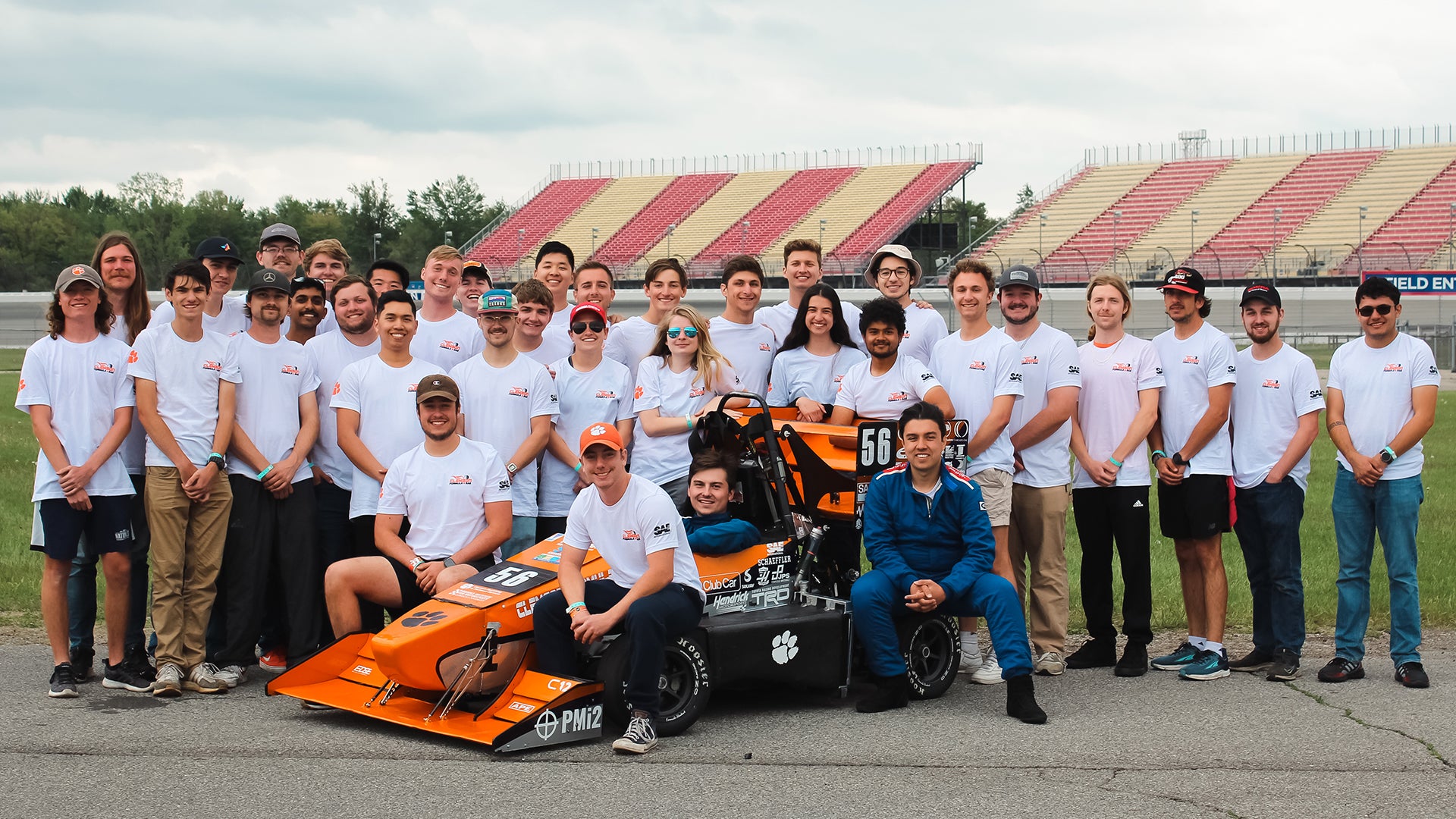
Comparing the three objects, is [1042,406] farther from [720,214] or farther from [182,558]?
[720,214]

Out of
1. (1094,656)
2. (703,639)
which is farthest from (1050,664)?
(703,639)

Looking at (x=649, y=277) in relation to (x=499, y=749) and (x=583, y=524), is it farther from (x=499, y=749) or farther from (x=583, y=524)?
(x=499, y=749)

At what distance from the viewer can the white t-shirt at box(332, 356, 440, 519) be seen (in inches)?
303

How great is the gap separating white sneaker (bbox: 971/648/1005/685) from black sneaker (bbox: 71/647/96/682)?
4.89 m

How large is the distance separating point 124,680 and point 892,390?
4470mm

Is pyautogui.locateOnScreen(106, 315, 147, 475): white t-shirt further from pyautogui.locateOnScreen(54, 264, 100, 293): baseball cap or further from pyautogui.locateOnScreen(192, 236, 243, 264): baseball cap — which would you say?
pyautogui.locateOnScreen(192, 236, 243, 264): baseball cap

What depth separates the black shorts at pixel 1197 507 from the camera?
784cm

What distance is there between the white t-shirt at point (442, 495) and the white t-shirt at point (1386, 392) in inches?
189

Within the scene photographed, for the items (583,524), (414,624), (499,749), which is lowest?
(499,749)

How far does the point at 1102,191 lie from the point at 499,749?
209ft

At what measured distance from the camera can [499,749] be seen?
6.04 meters

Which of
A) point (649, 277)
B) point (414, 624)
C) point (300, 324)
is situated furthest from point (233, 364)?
point (649, 277)

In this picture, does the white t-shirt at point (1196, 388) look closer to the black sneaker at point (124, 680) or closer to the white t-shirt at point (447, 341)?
the white t-shirt at point (447, 341)

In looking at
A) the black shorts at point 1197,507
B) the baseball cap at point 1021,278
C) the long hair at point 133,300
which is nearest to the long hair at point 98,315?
the long hair at point 133,300
